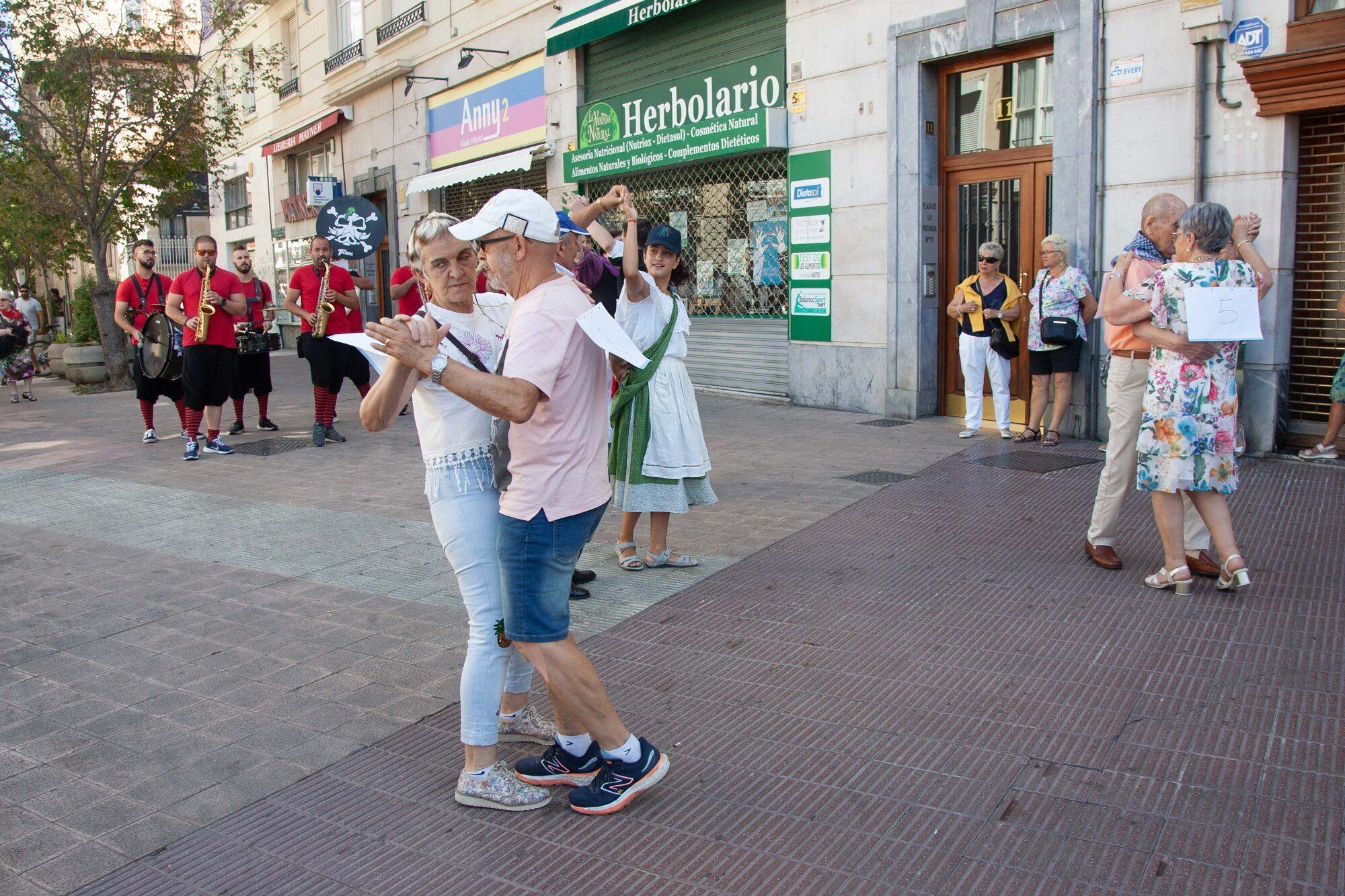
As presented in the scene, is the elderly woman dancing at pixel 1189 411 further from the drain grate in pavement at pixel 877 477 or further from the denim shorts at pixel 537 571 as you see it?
the denim shorts at pixel 537 571

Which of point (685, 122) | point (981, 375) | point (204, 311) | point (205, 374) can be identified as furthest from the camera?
point (685, 122)

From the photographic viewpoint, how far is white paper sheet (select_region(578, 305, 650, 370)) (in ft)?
9.34

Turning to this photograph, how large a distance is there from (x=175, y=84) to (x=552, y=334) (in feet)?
54.3

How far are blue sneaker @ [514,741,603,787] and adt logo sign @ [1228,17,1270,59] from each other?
704 centimetres

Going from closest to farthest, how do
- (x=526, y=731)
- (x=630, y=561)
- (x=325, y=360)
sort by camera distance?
1. (x=526, y=731)
2. (x=630, y=561)
3. (x=325, y=360)

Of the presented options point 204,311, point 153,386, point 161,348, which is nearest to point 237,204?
point 153,386

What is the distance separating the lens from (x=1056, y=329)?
27.1 ft

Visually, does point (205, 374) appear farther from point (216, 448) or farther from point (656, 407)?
point (656, 407)

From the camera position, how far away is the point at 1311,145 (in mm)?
7504

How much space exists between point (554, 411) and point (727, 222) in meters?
9.93

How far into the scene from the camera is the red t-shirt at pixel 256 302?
1053 cm

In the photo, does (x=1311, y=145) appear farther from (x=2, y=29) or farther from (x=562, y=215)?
(x=2, y=29)

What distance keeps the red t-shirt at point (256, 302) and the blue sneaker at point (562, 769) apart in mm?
8372

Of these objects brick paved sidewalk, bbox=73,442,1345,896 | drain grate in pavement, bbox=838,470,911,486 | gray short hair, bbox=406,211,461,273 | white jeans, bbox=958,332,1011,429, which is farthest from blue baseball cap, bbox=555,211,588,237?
white jeans, bbox=958,332,1011,429
